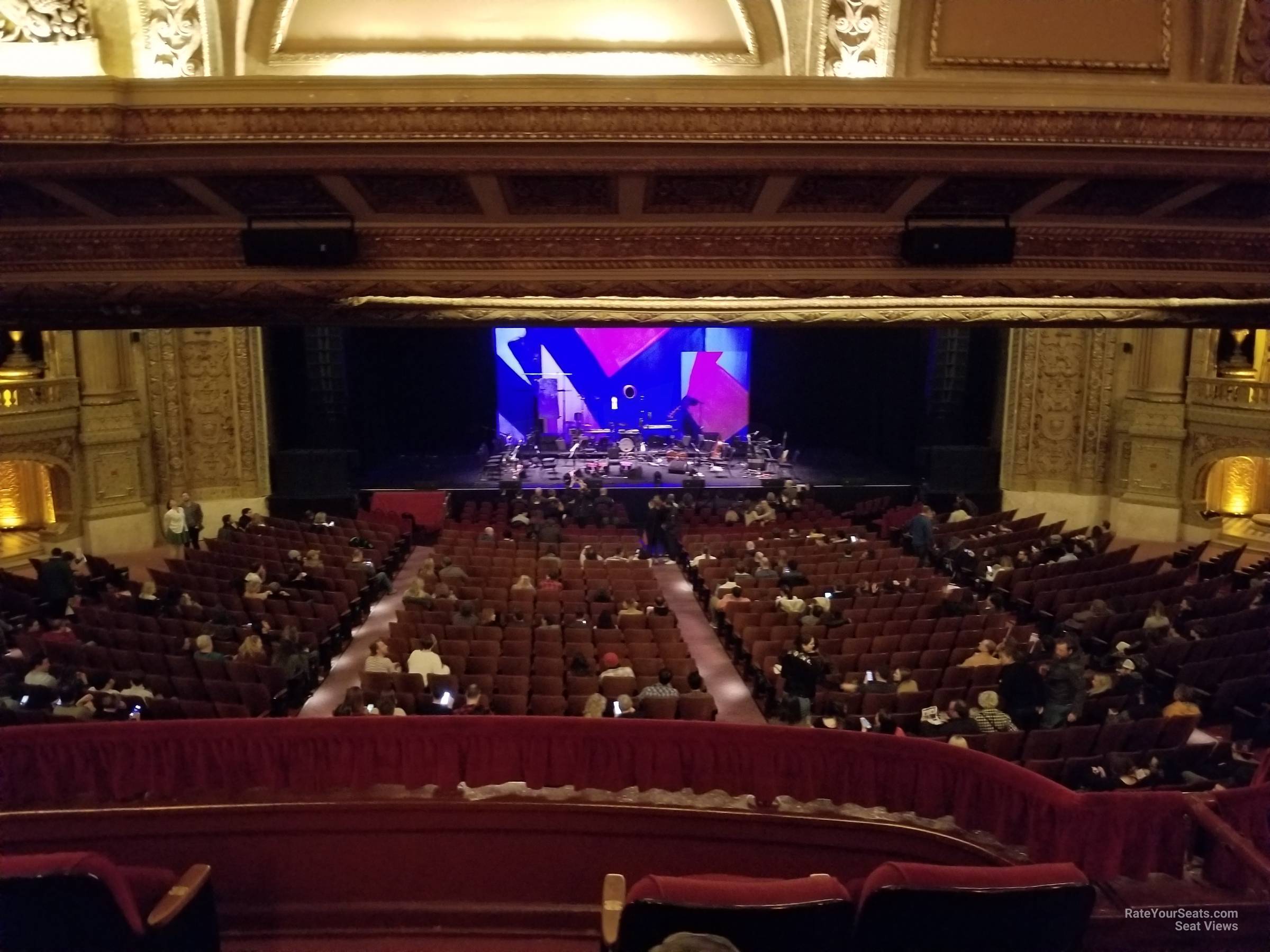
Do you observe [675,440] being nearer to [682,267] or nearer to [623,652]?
[623,652]

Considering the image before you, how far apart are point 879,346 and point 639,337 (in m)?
5.80

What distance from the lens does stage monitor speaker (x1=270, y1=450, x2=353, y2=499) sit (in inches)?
669

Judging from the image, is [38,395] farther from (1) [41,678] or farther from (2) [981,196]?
(2) [981,196]

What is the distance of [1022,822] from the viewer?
4.50m

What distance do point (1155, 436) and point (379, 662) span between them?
14.6 metres

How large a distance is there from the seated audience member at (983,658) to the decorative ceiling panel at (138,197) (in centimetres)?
697

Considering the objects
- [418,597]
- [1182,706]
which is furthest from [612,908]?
[418,597]

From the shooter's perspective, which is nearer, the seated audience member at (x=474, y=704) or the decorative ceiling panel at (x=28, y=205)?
the decorative ceiling panel at (x=28, y=205)

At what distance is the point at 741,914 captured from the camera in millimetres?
2822

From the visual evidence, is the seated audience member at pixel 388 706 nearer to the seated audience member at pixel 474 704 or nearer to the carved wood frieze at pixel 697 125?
the seated audience member at pixel 474 704

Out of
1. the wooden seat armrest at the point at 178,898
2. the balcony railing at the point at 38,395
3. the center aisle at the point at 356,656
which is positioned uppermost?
the balcony railing at the point at 38,395

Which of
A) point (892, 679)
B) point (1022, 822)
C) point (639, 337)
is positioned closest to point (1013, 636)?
point (892, 679)

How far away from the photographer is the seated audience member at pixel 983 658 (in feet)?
25.9

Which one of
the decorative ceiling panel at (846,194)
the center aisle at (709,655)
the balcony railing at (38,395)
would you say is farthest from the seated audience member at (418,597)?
the balcony railing at (38,395)
